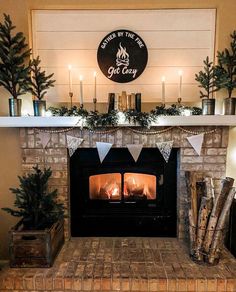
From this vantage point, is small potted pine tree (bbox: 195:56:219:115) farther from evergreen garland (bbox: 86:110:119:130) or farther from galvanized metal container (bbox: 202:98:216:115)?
evergreen garland (bbox: 86:110:119:130)

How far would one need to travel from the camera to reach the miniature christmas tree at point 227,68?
6.66 ft

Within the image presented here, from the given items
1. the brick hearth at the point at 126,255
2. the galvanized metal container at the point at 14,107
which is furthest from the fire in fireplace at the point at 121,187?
the galvanized metal container at the point at 14,107

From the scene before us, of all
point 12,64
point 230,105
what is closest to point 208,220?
point 230,105

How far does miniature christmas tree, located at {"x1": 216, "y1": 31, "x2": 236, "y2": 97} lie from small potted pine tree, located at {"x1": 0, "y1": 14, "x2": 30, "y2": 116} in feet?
5.02

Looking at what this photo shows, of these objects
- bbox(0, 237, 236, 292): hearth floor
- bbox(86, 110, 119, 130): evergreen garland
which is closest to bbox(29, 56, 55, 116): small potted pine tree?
bbox(86, 110, 119, 130): evergreen garland

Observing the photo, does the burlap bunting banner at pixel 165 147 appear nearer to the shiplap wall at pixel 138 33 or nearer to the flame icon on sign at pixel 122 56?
the shiplap wall at pixel 138 33

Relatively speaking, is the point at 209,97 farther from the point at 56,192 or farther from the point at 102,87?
the point at 56,192

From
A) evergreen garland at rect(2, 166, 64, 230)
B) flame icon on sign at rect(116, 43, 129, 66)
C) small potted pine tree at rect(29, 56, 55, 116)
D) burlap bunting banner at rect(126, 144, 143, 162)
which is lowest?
evergreen garland at rect(2, 166, 64, 230)

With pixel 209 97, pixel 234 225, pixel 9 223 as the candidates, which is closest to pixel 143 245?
pixel 234 225

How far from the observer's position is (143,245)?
2.28 m

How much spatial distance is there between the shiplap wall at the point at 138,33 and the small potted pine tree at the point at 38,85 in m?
0.08

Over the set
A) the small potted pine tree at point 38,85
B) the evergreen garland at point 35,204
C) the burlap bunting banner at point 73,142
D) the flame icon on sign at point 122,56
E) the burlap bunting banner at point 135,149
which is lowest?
the evergreen garland at point 35,204

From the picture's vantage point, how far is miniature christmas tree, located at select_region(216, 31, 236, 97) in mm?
2031

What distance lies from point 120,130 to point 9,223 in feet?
4.35
